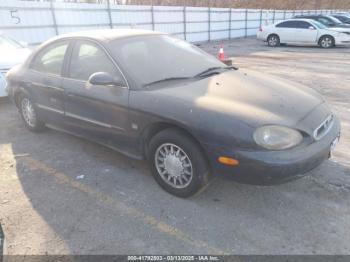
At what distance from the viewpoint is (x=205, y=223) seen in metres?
2.89

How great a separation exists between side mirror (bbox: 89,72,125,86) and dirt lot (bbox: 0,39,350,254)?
107 cm

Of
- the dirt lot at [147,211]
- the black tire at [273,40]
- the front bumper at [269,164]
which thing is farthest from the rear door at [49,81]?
the black tire at [273,40]

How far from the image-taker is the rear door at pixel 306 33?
17453 millimetres

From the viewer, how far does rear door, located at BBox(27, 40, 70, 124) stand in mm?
4238

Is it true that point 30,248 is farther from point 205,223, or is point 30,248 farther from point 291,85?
point 291,85

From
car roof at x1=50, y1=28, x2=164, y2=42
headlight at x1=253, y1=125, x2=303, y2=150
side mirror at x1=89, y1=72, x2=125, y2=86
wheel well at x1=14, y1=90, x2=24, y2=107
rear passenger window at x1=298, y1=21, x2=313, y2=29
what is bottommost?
rear passenger window at x1=298, y1=21, x2=313, y2=29

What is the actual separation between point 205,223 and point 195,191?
34 centimetres

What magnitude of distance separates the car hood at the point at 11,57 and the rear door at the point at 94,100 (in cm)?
322

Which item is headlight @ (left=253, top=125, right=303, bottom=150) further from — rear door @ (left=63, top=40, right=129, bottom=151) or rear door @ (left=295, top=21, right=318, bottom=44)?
rear door @ (left=295, top=21, right=318, bottom=44)

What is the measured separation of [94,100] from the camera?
371cm

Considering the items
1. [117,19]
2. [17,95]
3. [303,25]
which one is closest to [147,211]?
[17,95]

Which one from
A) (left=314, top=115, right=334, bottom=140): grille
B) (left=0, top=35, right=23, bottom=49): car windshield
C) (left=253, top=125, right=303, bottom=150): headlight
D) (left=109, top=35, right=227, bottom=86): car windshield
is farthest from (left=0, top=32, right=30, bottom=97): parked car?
(left=314, top=115, right=334, bottom=140): grille

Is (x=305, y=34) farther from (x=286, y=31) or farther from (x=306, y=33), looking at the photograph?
(x=286, y=31)

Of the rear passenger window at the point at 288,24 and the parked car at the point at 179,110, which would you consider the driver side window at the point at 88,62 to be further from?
the rear passenger window at the point at 288,24
